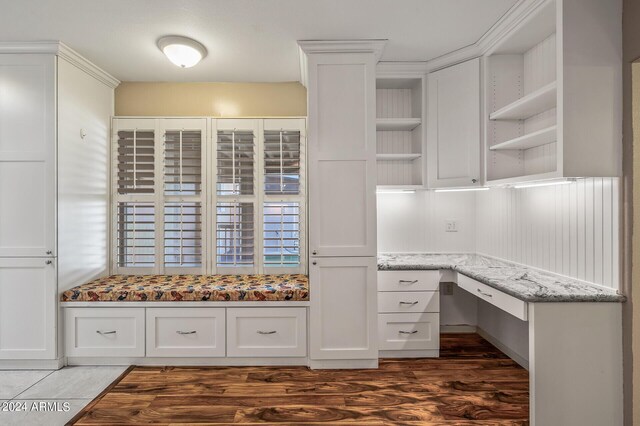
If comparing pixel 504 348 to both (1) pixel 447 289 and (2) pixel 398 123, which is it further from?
(2) pixel 398 123

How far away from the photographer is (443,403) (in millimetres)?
2195

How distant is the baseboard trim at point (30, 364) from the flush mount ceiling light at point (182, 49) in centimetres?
251

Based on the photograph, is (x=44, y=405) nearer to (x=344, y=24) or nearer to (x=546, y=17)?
(x=344, y=24)

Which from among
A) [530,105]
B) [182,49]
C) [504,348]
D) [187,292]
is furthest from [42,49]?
[504,348]

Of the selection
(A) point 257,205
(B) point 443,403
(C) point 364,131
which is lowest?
(B) point 443,403

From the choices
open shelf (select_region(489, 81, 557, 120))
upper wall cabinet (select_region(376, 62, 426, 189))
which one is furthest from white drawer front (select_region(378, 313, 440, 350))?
open shelf (select_region(489, 81, 557, 120))

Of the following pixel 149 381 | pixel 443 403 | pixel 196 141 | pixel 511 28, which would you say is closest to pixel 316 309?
pixel 443 403

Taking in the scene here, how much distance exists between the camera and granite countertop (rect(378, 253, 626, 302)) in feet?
5.89

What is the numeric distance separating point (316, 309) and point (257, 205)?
1.21 meters

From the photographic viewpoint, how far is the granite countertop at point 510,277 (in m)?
1.80

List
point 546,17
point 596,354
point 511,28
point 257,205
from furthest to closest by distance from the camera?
point 257,205
point 511,28
point 546,17
point 596,354

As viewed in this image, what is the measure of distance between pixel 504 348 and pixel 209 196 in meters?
2.99

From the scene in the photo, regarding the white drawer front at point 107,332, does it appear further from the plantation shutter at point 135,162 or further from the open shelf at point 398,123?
the open shelf at point 398,123

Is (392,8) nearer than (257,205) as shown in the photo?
Yes
